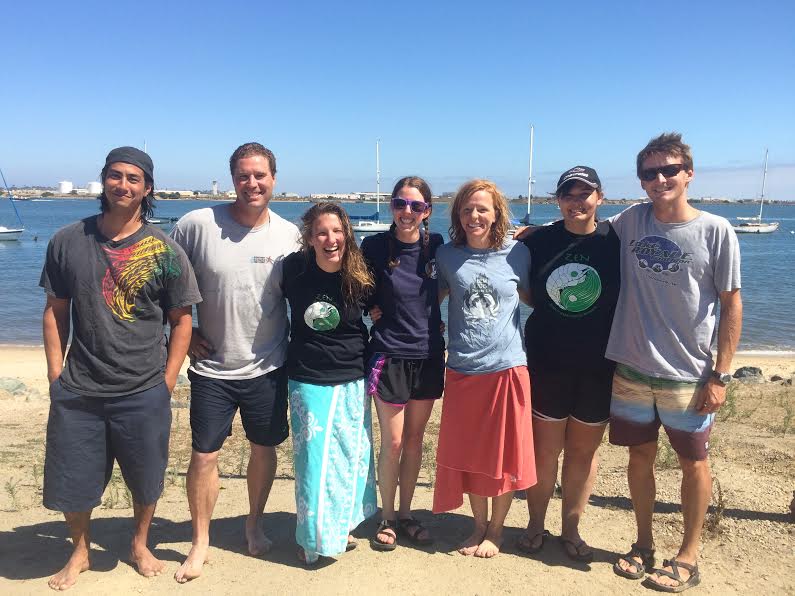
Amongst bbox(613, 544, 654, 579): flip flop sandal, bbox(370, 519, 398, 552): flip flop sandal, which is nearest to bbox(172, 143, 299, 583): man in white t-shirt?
bbox(370, 519, 398, 552): flip flop sandal

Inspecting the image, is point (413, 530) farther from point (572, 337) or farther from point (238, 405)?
point (572, 337)

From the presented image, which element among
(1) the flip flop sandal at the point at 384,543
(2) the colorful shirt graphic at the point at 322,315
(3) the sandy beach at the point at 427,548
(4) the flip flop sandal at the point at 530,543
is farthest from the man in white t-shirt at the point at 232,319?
(4) the flip flop sandal at the point at 530,543

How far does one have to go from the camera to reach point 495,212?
3.59m

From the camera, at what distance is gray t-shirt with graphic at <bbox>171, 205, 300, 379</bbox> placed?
3.46 metres

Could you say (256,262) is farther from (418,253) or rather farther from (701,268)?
(701,268)

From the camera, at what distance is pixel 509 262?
359cm

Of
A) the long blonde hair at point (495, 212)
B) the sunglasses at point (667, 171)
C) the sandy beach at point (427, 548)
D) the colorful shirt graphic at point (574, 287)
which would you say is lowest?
the sandy beach at point (427, 548)

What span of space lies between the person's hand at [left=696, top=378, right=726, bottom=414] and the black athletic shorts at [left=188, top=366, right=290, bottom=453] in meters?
2.42

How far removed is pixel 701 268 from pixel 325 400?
2.23m

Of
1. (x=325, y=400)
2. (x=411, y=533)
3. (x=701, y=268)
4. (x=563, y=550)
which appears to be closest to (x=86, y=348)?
(x=325, y=400)

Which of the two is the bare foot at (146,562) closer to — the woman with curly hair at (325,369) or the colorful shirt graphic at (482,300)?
the woman with curly hair at (325,369)

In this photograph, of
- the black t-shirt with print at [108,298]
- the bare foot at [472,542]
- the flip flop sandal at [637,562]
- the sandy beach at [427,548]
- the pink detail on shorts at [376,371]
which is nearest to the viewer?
the black t-shirt with print at [108,298]

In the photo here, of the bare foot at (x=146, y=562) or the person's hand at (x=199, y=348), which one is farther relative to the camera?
the person's hand at (x=199, y=348)

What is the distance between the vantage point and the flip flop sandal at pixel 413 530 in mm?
3775
